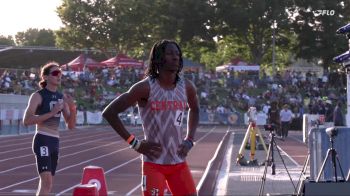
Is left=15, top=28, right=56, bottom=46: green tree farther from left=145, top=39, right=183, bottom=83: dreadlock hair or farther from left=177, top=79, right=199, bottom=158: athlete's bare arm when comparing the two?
left=145, top=39, right=183, bottom=83: dreadlock hair

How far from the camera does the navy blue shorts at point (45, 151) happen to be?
9383 millimetres

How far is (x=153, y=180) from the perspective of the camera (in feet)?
22.1

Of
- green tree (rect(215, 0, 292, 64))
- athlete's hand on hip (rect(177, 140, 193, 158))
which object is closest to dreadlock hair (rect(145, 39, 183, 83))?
athlete's hand on hip (rect(177, 140, 193, 158))

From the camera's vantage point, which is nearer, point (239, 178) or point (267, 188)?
point (267, 188)

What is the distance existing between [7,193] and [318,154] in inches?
198

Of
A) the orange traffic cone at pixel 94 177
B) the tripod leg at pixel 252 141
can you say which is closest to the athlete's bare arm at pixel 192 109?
the orange traffic cone at pixel 94 177

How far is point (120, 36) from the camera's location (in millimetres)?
70562

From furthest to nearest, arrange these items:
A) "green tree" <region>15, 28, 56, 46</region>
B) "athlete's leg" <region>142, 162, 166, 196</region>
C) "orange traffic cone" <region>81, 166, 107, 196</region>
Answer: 1. "green tree" <region>15, 28, 56, 46</region>
2. "orange traffic cone" <region>81, 166, 107, 196</region>
3. "athlete's leg" <region>142, 162, 166, 196</region>

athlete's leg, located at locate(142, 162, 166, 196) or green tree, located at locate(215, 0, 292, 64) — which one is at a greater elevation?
green tree, located at locate(215, 0, 292, 64)

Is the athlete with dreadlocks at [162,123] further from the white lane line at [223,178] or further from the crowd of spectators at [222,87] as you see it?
the crowd of spectators at [222,87]

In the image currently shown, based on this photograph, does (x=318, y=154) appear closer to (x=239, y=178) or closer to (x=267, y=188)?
(x=267, y=188)

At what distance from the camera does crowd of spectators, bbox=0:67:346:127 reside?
2159 inches

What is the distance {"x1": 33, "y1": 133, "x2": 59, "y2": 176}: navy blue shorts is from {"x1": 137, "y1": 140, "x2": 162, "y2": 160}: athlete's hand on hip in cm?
289

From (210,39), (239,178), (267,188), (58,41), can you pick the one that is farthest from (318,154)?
(58,41)
